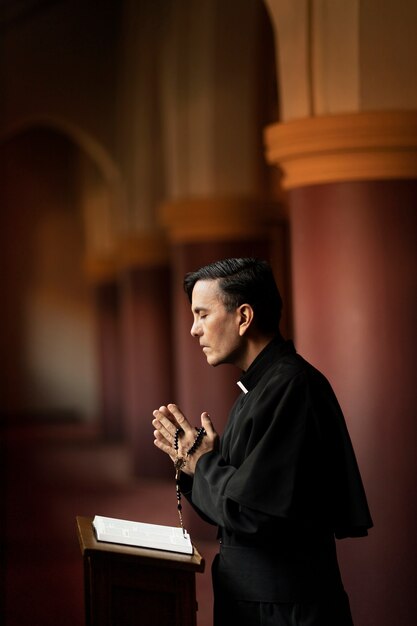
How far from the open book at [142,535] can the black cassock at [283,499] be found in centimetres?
13

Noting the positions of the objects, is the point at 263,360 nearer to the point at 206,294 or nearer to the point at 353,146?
the point at 206,294

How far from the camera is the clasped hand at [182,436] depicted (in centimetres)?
383

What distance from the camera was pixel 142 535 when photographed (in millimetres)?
3730

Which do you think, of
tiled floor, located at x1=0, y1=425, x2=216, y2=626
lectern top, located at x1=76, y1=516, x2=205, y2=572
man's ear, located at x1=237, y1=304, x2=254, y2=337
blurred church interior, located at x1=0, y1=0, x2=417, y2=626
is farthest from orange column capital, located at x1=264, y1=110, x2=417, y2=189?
lectern top, located at x1=76, y1=516, x2=205, y2=572

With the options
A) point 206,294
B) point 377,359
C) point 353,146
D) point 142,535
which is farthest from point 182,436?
point 353,146

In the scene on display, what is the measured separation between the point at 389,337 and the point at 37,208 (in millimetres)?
21761

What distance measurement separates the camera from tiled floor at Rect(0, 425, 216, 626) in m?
8.68

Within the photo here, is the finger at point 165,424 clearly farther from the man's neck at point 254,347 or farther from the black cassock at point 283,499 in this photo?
the man's neck at point 254,347

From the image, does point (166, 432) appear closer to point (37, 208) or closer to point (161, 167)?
point (161, 167)

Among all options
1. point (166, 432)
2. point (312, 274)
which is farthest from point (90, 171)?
point (166, 432)

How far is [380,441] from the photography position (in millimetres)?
6750

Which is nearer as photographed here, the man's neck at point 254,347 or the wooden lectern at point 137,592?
the wooden lectern at point 137,592

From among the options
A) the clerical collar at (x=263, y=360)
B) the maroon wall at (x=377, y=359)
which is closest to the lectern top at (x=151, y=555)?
the clerical collar at (x=263, y=360)

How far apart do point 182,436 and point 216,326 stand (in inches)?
14.9
